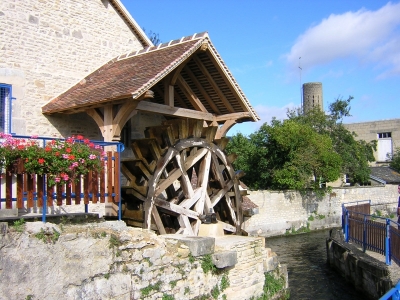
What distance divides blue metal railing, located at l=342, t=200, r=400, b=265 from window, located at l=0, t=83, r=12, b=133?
7497 millimetres

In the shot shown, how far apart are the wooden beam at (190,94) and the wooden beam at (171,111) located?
210mm

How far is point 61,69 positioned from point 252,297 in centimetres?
554

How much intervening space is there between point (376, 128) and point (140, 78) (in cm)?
3489

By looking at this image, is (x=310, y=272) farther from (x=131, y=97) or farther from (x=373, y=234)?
(x=131, y=97)

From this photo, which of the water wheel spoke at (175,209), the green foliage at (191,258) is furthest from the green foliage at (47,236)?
the water wheel spoke at (175,209)

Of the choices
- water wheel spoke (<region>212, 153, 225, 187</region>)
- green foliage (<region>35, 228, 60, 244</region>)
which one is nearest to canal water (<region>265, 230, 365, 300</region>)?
water wheel spoke (<region>212, 153, 225, 187</region>)

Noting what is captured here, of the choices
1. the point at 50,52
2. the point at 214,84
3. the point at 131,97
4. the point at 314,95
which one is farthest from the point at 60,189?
the point at 314,95

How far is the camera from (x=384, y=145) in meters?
38.9

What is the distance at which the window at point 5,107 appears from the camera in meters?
8.16

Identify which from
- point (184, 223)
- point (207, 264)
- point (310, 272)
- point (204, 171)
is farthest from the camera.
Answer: point (310, 272)

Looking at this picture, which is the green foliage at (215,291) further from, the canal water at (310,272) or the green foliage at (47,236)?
the canal water at (310,272)

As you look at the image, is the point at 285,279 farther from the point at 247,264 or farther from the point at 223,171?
the point at 223,171

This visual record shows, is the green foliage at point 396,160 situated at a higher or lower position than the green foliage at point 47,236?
higher

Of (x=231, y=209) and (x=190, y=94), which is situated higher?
(x=190, y=94)
